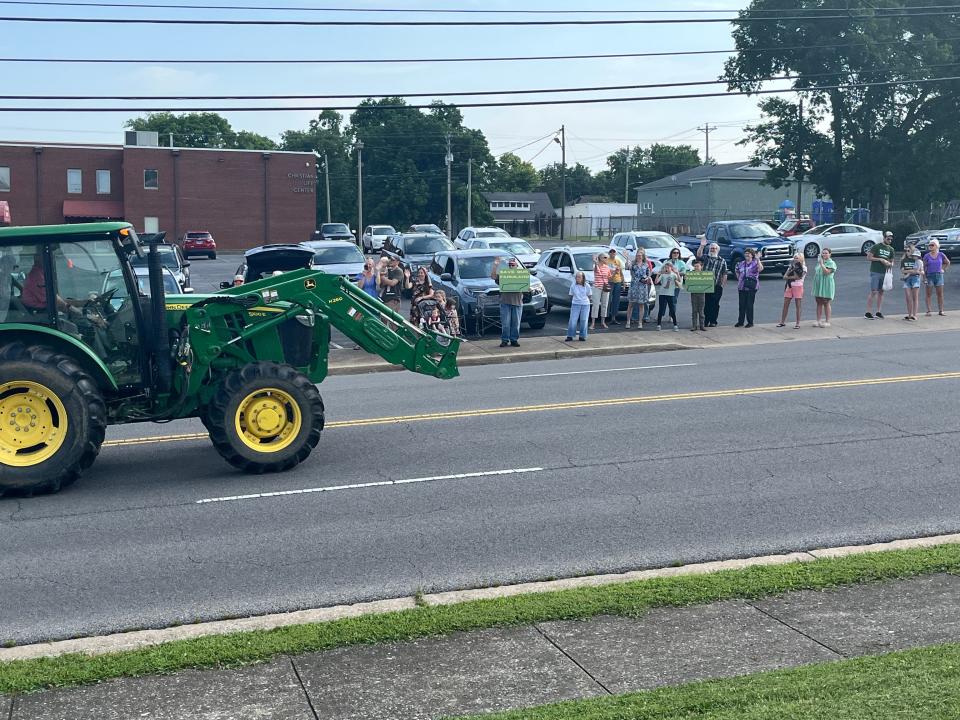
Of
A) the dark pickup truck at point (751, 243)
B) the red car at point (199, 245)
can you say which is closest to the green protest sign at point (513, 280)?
the dark pickup truck at point (751, 243)

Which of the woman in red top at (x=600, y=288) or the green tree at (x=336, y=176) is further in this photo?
the green tree at (x=336, y=176)

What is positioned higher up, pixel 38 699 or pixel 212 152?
pixel 212 152

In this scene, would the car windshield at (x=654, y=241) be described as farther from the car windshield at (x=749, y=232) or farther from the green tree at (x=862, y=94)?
the green tree at (x=862, y=94)

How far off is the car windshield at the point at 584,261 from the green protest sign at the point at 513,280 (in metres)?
5.29

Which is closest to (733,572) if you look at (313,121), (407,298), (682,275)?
(682,275)

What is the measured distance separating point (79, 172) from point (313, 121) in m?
62.1

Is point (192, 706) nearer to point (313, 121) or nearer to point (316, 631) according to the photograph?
point (316, 631)

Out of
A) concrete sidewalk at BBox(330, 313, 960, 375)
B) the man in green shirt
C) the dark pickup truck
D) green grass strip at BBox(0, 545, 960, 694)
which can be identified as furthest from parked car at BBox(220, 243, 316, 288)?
the dark pickup truck

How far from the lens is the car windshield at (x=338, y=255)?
1217 inches

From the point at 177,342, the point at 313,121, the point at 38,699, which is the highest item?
the point at 313,121

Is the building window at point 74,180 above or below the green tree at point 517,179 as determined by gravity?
below

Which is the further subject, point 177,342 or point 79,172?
point 79,172

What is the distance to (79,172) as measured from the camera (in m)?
71.4

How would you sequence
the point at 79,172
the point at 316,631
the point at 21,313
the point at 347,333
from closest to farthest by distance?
the point at 316,631 < the point at 21,313 < the point at 347,333 < the point at 79,172
